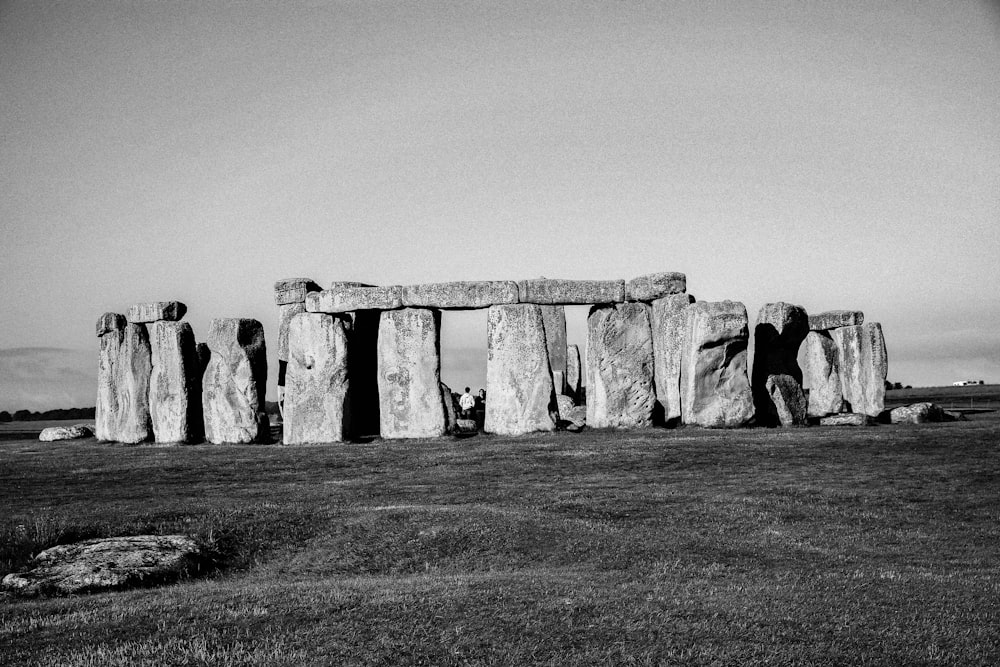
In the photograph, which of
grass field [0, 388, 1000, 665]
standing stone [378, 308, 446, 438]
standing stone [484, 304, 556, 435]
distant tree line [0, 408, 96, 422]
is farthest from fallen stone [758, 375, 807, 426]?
distant tree line [0, 408, 96, 422]

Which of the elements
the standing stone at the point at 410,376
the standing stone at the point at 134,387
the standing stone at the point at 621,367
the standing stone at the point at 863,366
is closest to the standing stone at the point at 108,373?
the standing stone at the point at 134,387

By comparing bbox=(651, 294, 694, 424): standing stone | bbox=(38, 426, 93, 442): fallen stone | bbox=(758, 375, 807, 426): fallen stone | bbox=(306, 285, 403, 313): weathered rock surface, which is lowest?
bbox=(38, 426, 93, 442): fallen stone

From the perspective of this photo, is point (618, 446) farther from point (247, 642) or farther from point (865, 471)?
point (247, 642)

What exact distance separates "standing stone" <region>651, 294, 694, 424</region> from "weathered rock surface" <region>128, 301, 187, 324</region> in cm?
1486

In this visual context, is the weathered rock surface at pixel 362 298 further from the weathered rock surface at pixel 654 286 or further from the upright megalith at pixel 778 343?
the upright megalith at pixel 778 343

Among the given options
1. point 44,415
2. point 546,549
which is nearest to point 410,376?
point 546,549

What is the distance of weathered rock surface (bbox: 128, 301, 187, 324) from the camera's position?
31.2 meters

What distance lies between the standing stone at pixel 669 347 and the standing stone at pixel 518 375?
365 cm

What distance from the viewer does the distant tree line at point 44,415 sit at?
53.8 metres

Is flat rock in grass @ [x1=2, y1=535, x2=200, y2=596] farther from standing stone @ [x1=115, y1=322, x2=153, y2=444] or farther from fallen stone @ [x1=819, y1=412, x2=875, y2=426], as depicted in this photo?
fallen stone @ [x1=819, y1=412, x2=875, y2=426]

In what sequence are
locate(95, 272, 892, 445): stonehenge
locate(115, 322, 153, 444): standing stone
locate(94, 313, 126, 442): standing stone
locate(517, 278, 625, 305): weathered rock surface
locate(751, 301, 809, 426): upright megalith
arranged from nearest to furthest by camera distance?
locate(95, 272, 892, 445): stonehenge
locate(517, 278, 625, 305): weathered rock surface
locate(751, 301, 809, 426): upright megalith
locate(115, 322, 153, 444): standing stone
locate(94, 313, 126, 442): standing stone

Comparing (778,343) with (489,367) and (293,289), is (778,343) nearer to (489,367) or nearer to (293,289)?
(489,367)

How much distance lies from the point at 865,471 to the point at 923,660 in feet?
37.9

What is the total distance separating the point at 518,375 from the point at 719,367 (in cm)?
569
